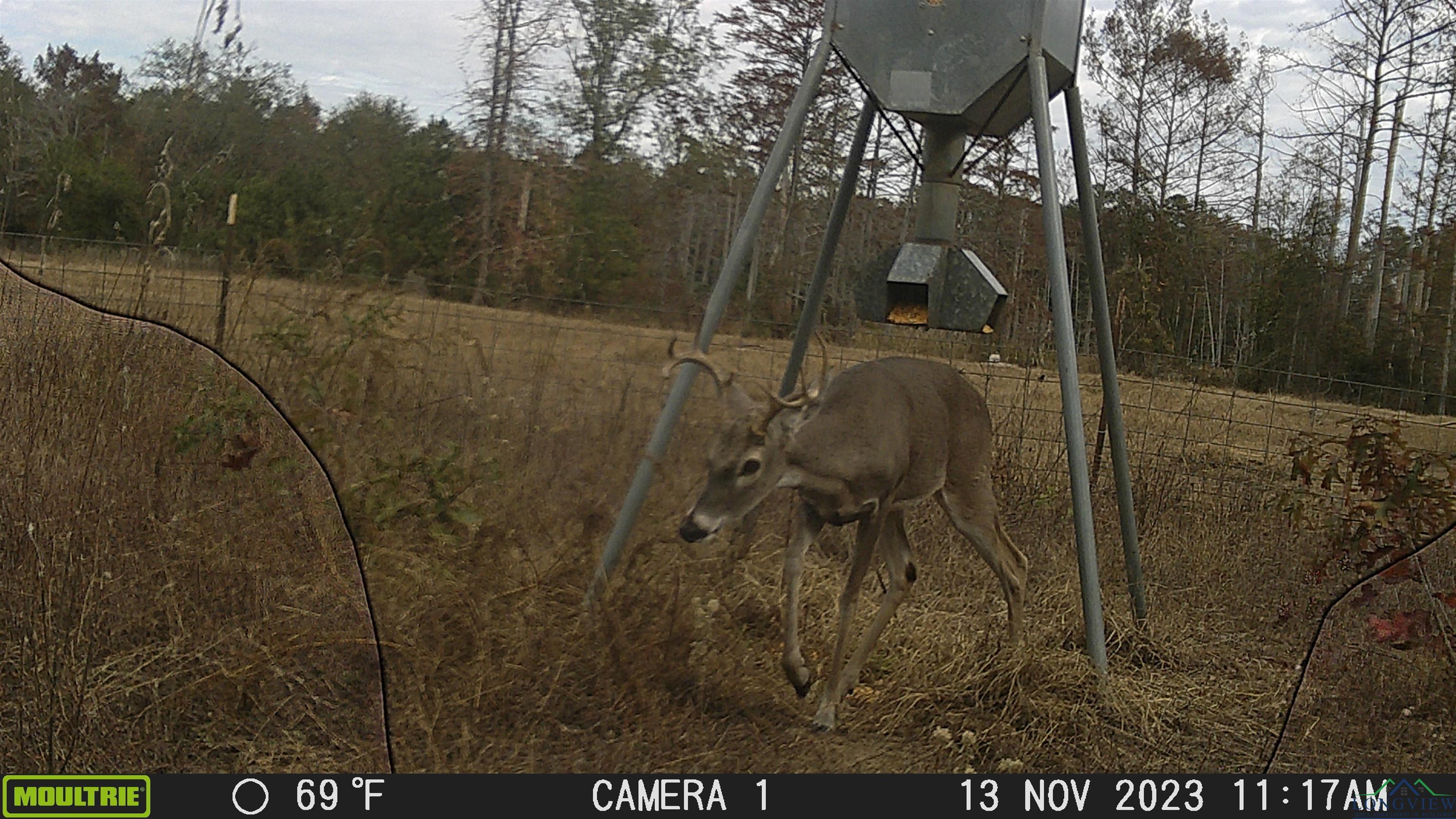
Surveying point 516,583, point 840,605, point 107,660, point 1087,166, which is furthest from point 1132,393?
point 107,660

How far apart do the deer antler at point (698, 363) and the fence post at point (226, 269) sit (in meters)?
1.70

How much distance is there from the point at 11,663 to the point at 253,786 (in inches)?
42.4

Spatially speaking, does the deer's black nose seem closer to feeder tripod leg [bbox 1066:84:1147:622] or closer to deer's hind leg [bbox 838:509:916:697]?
deer's hind leg [bbox 838:509:916:697]

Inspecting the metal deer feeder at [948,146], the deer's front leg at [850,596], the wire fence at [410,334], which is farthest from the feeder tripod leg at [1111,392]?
the deer's front leg at [850,596]

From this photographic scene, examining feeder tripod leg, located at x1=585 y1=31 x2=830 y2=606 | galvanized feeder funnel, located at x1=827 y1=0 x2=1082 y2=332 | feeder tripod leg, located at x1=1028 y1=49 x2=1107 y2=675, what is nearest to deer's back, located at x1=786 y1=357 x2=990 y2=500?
galvanized feeder funnel, located at x1=827 y1=0 x2=1082 y2=332

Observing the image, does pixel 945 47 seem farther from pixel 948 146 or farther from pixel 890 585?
pixel 890 585

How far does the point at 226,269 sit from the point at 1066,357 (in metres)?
3.66

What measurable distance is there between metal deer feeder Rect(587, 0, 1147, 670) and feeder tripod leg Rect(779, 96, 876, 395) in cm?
23

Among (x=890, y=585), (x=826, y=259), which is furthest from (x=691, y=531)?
(x=826, y=259)

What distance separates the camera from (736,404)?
5016mm

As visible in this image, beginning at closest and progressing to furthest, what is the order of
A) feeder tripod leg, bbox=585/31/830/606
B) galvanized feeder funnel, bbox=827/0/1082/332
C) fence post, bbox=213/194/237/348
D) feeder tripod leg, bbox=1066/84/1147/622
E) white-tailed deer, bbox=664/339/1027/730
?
fence post, bbox=213/194/237/348 → white-tailed deer, bbox=664/339/1027/730 → feeder tripod leg, bbox=585/31/830/606 → galvanized feeder funnel, bbox=827/0/1082/332 → feeder tripod leg, bbox=1066/84/1147/622

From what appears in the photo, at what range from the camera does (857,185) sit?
6824 millimetres

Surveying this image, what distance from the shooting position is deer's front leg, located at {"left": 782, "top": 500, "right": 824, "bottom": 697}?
16.6 ft

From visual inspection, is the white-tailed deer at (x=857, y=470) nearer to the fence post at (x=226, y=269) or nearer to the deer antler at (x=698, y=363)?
the deer antler at (x=698, y=363)
